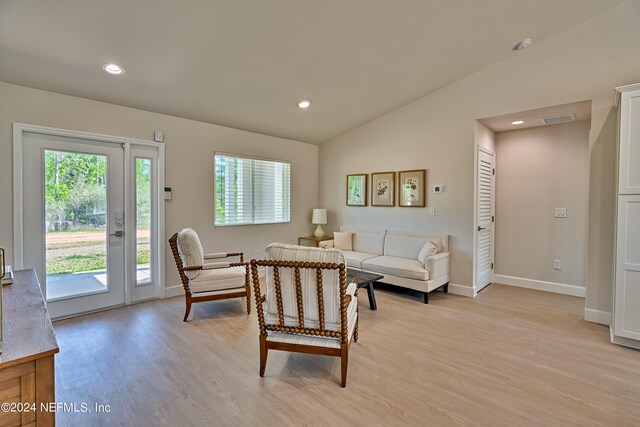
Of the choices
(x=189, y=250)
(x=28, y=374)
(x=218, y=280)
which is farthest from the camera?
(x=218, y=280)

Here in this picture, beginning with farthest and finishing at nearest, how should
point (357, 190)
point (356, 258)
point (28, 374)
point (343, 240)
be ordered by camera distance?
1. point (357, 190)
2. point (343, 240)
3. point (356, 258)
4. point (28, 374)

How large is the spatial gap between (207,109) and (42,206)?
2118mm

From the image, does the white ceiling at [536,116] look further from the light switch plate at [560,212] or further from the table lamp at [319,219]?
the table lamp at [319,219]

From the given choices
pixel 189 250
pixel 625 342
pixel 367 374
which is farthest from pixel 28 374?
pixel 625 342

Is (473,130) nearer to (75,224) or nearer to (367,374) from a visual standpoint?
(367,374)

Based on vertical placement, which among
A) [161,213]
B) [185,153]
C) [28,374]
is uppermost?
[185,153]

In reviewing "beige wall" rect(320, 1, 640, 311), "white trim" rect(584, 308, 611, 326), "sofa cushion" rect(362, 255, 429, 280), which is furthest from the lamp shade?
"white trim" rect(584, 308, 611, 326)

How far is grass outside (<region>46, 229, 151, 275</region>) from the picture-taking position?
3320mm

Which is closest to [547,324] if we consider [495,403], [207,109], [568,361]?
[568,361]

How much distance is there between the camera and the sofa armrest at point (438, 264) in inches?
158

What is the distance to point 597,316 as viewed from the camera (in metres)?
3.32

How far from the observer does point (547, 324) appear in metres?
3.33

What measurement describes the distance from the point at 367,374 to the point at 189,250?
85.7 inches

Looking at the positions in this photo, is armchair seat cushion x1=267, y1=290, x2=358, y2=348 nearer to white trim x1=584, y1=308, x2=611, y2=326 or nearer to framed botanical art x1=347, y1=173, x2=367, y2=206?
white trim x1=584, y1=308, x2=611, y2=326
